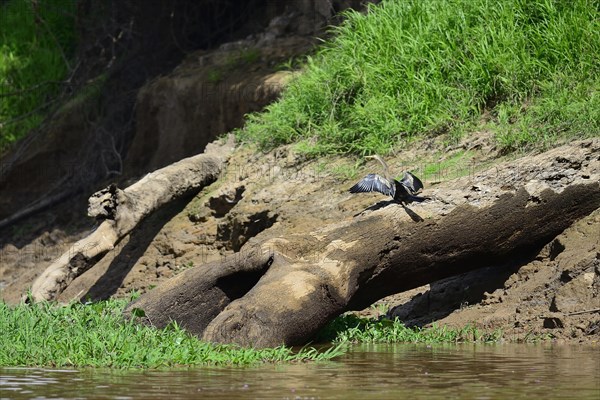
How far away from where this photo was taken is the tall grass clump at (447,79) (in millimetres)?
8102

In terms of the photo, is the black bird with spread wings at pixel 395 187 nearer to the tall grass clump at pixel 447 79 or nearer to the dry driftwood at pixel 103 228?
the tall grass clump at pixel 447 79

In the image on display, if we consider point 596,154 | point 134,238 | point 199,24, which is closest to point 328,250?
point 596,154

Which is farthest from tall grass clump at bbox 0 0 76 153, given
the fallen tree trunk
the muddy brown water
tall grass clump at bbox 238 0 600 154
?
the muddy brown water

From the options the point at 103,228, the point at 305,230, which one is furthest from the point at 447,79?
the point at 103,228

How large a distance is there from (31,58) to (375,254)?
29.1ft

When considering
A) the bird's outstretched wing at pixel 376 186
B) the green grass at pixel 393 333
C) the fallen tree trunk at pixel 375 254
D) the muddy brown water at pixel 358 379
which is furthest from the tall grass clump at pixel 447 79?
the muddy brown water at pixel 358 379

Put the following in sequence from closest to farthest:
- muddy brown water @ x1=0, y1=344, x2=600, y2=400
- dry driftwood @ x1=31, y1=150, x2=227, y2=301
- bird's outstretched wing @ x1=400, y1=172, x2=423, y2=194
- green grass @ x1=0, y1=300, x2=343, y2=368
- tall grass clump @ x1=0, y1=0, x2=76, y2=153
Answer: muddy brown water @ x1=0, y1=344, x2=600, y2=400
green grass @ x1=0, y1=300, x2=343, y2=368
bird's outstretched wing @ x1=400, y1=172, x2=423, y2=194
dry driftwood @ x1=31, y1=150, x2=227, y2=301
tall grass clump @ x1=0, y1=0, x2=76, y2=153

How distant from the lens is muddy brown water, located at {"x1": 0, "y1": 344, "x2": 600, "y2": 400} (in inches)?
174

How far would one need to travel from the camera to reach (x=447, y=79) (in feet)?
28.9

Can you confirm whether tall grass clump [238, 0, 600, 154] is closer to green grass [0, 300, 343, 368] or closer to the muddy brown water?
the muddy brown water

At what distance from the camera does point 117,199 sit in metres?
8.41

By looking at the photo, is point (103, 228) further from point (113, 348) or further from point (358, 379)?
point (358, 379)

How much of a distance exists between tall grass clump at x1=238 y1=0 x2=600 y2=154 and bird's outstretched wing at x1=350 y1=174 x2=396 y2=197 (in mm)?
1570

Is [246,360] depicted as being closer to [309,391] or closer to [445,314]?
[309,391]
